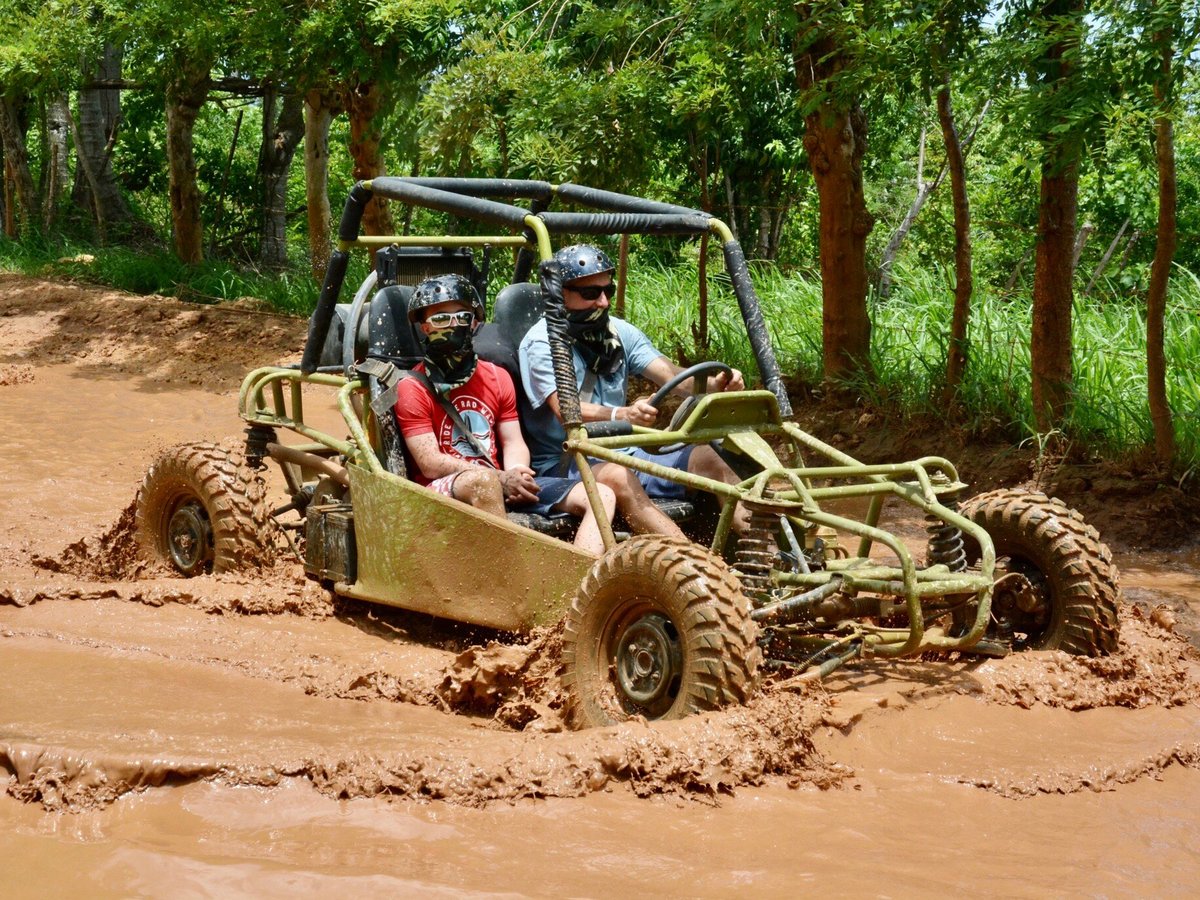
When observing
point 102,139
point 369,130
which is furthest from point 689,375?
point 102,139

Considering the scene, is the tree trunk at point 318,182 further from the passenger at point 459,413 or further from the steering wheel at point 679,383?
the steering wheel at point 679,383

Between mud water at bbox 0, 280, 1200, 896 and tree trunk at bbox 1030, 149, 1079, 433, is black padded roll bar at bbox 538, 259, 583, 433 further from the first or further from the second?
tree trunk at bbox 1030, 149, 1079, 433

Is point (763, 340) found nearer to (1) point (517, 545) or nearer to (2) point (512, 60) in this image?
(1) point (517, 545)

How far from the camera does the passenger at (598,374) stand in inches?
197

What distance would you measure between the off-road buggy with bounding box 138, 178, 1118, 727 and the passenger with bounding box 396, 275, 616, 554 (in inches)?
3.8

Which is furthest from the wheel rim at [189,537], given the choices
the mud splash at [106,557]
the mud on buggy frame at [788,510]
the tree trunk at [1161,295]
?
the tree trunk at [1161,295]

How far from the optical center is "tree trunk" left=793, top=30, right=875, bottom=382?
8812 millimetres

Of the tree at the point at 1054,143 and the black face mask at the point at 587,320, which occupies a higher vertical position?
the tree at the point at 1054,143

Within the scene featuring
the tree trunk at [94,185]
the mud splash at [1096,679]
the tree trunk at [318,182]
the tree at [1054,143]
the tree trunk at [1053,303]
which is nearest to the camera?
the mud splash at [1096,679]

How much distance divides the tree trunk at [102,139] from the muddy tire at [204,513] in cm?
1224

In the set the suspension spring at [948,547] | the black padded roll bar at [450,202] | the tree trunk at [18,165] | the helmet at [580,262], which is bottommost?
the suspension spring at [948,547]

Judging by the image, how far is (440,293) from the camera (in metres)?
5.25

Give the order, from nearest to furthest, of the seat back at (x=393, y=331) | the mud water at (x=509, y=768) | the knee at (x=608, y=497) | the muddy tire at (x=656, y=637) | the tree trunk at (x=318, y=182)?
1. the mud water at (x=509, y=768)
2. the muddy tire at (x=656, y=637)
3. the knee at (x=608, y=497)
4. the seat back at (x=393, y=331)
5. the tree trunk at (x=318, y=182)

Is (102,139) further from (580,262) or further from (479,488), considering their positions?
(479,488)
